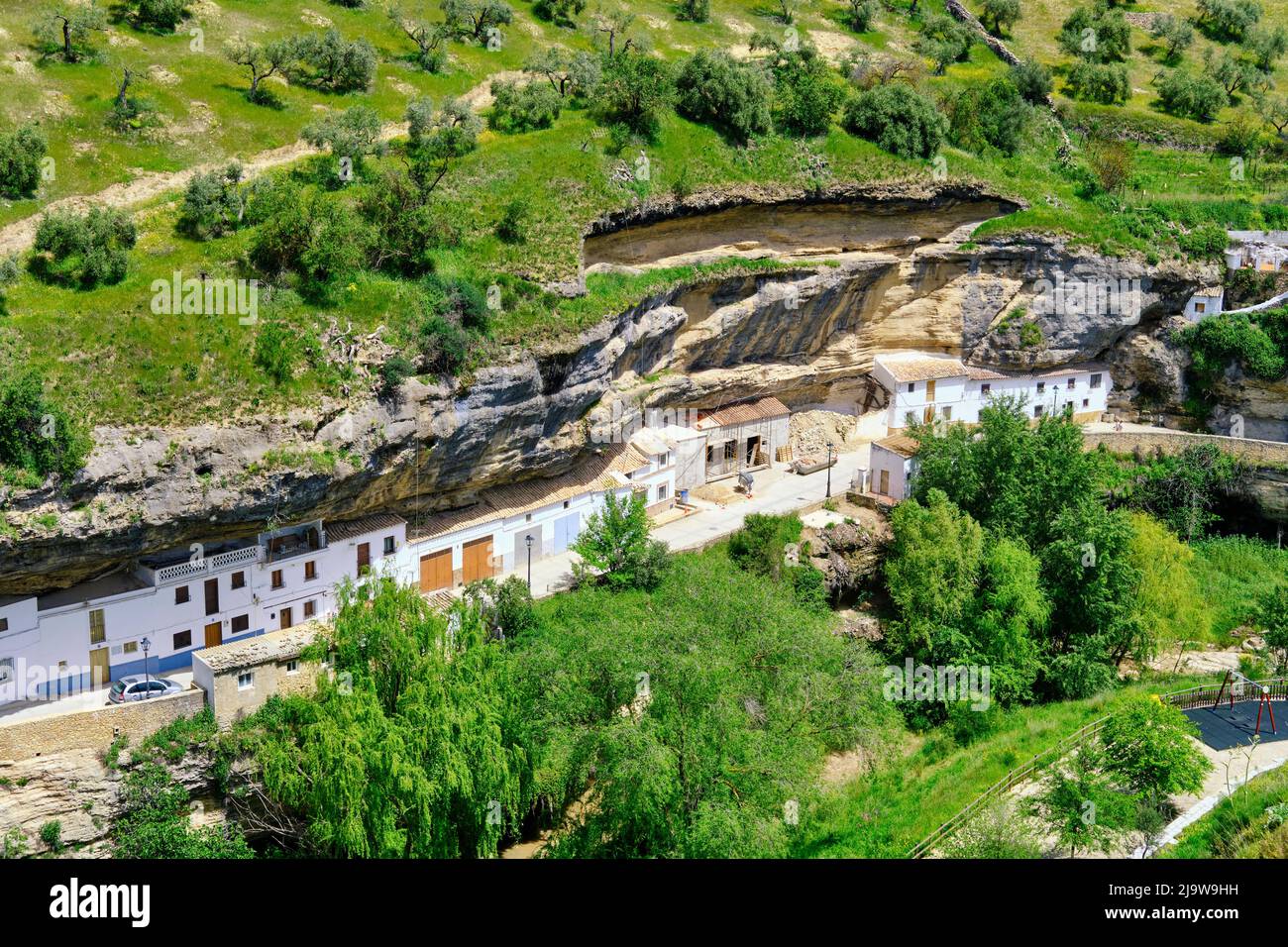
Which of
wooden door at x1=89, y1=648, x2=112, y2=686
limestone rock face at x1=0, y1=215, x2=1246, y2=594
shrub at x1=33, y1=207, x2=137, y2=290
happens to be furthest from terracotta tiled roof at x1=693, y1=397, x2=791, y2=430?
wooden door at x1=89, y1=648, x2=112, y2=686

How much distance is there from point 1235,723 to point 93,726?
1159 inches

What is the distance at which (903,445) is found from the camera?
153 ft

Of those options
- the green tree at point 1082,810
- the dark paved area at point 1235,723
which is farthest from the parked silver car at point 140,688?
the dark paved area at point 1235,723

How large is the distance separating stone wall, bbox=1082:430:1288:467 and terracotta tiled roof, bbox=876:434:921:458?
8.35 m

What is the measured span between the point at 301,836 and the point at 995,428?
2747cm

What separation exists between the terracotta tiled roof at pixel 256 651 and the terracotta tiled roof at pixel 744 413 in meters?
20.4

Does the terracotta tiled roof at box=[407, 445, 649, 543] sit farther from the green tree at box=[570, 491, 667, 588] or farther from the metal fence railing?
the metal fence railing

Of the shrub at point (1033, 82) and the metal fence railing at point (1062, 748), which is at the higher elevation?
the shrub at point (1033, 82)

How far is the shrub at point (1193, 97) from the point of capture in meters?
67.6

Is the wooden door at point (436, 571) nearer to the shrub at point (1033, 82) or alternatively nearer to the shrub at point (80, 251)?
the shrub at point (80, 251)

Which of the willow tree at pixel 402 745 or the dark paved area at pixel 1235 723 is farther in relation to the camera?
the dark paved area at pixel 1235 723

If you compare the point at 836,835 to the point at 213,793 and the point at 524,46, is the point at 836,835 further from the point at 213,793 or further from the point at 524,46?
the point at 524,46

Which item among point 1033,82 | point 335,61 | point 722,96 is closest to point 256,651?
point 335,61

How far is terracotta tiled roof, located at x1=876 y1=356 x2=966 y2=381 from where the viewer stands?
51.8 meters
